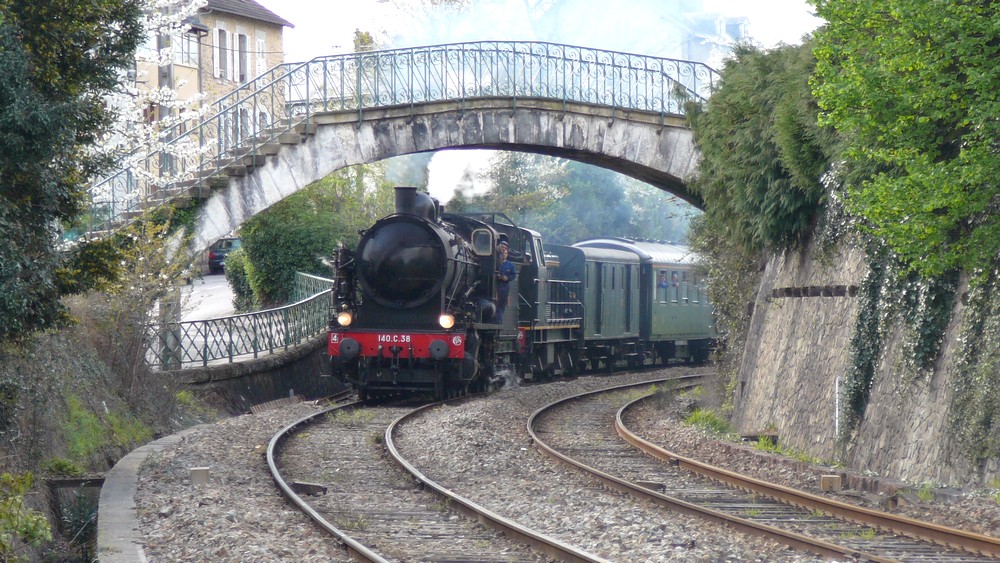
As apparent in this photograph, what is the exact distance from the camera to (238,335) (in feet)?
68.2

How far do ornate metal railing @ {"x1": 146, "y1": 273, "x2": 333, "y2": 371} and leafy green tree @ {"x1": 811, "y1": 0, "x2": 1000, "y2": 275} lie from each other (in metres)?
11.2

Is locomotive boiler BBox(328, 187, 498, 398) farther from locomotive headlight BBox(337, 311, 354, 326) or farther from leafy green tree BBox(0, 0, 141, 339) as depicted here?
leafy green tree BBox(0, 0, 141, 339)

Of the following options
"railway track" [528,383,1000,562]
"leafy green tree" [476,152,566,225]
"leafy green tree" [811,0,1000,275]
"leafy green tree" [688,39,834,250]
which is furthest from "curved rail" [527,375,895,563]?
"leafy green tree" [476,152,566,225]

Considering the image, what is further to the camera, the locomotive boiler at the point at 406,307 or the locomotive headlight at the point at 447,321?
the locomotive boiler at the point at 406,307

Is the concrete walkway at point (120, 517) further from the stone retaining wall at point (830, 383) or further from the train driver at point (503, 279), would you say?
the train driver at point (503, 279)

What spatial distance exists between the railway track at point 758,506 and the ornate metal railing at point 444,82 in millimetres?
8320

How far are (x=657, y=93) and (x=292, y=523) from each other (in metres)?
14.5

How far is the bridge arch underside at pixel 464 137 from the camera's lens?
818 inches

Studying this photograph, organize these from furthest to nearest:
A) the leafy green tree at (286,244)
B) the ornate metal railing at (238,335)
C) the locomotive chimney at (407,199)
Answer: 1. the leafy green tree at (286,244)
2. the locomotive chimney at (407,199)
3. the ornate metal railing at (238,335)

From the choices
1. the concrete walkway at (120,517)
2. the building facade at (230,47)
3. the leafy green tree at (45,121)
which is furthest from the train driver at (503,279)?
the building facade at (230,47)

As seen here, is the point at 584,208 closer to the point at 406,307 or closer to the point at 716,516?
the point at 406,307

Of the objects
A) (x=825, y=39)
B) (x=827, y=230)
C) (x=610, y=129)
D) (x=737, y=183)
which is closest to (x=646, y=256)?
(x=610, y=129)

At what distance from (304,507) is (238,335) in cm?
1210

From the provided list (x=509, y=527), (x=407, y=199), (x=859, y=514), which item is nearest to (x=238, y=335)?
(x=407, y=199)
